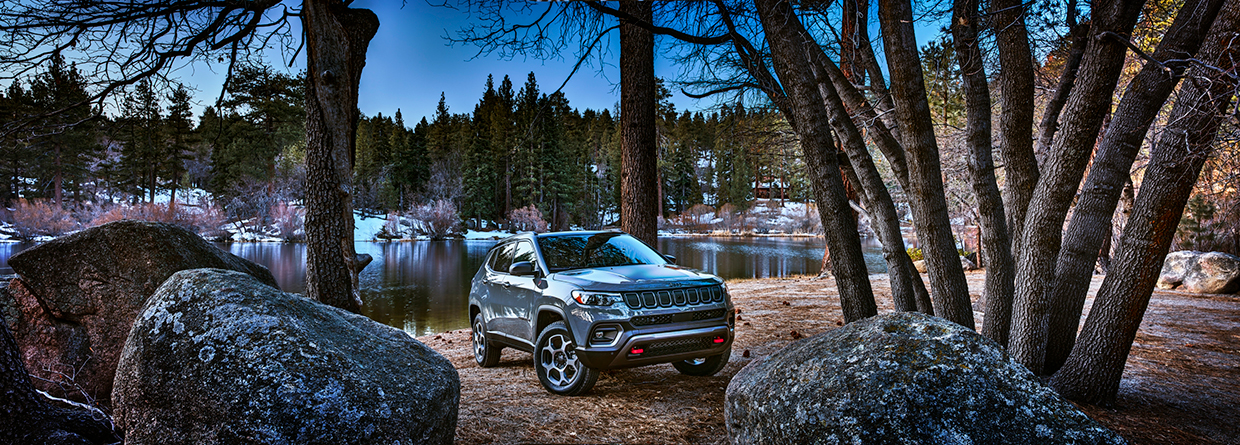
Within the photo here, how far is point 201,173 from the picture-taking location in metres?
68.9

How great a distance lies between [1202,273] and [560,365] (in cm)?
1527

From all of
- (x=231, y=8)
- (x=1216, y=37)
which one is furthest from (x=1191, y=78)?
(x=231, y=8)

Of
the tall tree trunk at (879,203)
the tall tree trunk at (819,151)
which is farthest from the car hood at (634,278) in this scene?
the tall tree trunk at (879,203)

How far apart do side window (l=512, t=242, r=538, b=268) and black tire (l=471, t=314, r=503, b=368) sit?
1.01 metres

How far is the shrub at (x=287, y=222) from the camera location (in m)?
50.6

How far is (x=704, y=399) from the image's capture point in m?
5.39

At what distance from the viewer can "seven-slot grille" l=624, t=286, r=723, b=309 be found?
206 inches

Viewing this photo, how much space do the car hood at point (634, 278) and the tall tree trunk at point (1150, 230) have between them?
301cm

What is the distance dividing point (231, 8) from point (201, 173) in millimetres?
75175

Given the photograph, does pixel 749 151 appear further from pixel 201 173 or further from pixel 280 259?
pixel 201 173

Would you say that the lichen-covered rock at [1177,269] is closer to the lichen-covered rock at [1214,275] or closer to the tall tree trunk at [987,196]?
the lichen-covered rock at [1214,275]

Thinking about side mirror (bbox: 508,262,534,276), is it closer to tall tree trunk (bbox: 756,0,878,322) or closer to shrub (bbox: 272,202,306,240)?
tall tree trunk (bbox: 756,0,878,322)

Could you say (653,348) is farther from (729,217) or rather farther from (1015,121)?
(729,217)

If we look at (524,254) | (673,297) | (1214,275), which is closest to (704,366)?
(673,297)
